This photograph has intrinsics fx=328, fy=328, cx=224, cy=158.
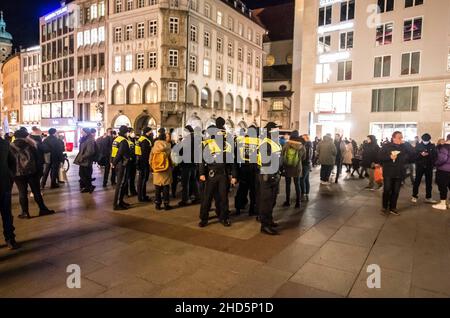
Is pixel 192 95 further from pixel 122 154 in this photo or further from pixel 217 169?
pixel 217 169

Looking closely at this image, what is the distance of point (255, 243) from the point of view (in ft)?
19.0

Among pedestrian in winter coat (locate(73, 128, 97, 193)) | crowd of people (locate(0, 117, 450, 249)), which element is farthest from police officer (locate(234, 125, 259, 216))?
pedestrian in winter coat (locate(73, 128, 97, 193))

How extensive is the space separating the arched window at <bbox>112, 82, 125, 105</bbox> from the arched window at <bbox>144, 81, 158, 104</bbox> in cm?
344

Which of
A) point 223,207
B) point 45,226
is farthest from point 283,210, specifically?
point 45,226

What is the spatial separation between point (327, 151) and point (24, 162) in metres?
9.64

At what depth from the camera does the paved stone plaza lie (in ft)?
13.4

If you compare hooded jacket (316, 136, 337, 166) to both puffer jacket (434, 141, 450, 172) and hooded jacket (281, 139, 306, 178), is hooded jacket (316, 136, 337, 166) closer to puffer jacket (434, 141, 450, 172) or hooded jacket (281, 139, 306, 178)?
hooded jacket (281, 139, 306, 178)

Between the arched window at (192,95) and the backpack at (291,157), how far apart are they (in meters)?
29.3

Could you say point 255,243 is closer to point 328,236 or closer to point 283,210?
point 328,236

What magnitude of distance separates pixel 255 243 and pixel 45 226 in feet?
14.1

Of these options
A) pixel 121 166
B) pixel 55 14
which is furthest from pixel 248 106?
pixel 121 166

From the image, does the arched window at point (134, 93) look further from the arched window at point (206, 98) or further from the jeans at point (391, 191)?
the jeans at point (391, 191)

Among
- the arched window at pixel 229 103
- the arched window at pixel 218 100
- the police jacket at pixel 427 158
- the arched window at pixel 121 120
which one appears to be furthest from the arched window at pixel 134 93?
the police jacket at pixel 427 158

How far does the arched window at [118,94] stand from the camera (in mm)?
38375
